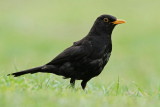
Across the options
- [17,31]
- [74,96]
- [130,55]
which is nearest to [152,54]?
[130,55]

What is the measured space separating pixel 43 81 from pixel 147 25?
57.9 ft

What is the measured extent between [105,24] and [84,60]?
0.98 meters

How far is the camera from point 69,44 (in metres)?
22.8

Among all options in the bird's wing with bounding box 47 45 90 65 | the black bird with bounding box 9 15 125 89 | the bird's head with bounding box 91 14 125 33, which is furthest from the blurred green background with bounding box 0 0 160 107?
the bird's head with bounding box 91 14 125 33

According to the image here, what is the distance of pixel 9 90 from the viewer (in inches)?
309

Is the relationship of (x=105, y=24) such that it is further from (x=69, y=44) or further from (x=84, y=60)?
(x=69, y=44)

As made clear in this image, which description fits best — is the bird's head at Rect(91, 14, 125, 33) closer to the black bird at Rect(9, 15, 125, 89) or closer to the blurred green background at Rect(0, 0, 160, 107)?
the black bird at Rect(9, 15, 125, 89)

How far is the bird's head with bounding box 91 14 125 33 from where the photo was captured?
10.4m

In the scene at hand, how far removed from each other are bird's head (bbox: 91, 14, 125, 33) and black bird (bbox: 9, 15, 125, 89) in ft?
0.16

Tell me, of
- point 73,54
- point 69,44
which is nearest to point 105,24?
point 73,54

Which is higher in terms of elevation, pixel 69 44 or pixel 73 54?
pixel 73 54

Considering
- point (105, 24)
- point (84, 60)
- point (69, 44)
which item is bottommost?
point (69, 44)

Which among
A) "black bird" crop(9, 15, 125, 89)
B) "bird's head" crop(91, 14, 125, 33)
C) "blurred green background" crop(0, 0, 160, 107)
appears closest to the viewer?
"blurred green background" crop(0, 0, 160, 107)

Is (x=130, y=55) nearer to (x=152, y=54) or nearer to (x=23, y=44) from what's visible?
(x=152, y=54)
